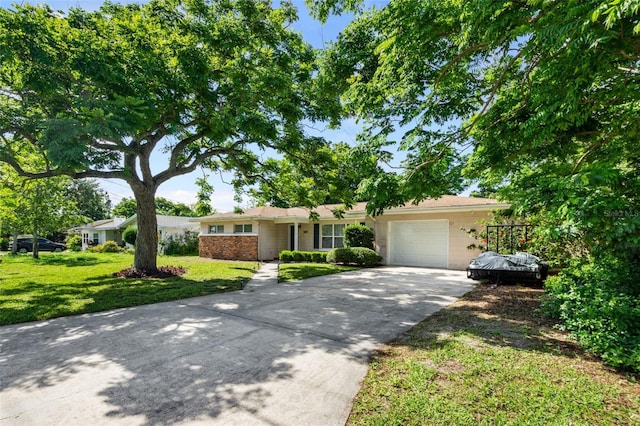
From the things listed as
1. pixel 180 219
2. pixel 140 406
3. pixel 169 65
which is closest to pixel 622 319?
pixel 140 406

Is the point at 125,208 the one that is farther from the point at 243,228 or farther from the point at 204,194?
the point at 204,194

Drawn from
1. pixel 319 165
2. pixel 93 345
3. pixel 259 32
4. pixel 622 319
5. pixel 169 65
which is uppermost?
pixel 259 32

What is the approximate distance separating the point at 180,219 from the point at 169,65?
84.0 ft

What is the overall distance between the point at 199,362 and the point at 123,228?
36.0 metres

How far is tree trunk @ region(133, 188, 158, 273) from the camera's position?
1180 cm

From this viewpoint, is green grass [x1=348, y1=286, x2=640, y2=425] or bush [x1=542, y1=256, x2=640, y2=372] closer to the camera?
green grass [x1=348, y1=286, x2=640, y2=425]

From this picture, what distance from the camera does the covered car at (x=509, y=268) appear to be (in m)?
8.86

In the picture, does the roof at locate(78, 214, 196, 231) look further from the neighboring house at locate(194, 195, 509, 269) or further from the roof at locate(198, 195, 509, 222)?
the roof at locate(198, 195, 509, 222)

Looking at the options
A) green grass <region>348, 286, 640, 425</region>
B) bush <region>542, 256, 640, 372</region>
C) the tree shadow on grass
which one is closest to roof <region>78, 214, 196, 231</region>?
the tree shadow on grass

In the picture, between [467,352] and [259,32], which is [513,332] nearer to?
[467,352]

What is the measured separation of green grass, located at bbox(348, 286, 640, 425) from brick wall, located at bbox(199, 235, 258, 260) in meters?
15.0

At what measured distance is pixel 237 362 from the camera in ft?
12.9

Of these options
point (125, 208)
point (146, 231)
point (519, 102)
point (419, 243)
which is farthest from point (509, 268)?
point (125, 208)

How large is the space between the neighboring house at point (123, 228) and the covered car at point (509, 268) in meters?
19.5
